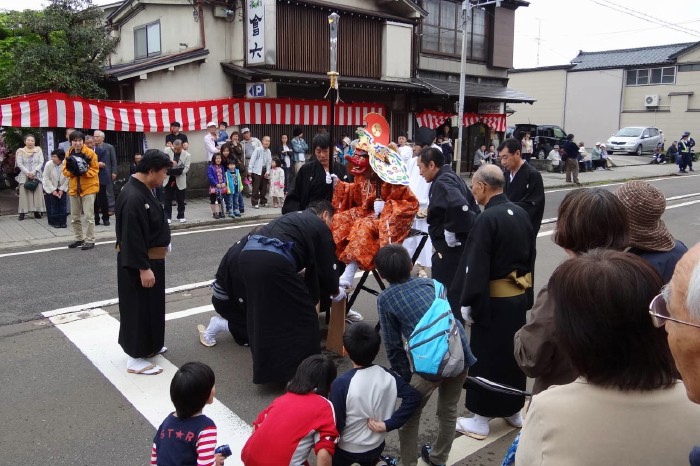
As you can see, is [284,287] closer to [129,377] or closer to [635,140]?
[129,377]

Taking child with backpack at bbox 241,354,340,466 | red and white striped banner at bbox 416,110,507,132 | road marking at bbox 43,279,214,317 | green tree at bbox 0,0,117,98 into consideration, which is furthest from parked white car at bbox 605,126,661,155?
child with backpack at bbox 241,354,340,466

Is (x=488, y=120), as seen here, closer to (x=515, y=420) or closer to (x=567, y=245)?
(x=515, y=420)

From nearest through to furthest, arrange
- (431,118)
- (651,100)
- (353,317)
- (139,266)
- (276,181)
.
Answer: (139,266) → (353,317) → (276,181) → (431,118) → (651,100)

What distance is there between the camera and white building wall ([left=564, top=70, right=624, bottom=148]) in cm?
3562

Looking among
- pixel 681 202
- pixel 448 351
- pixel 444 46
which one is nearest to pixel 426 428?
pixel 448 351

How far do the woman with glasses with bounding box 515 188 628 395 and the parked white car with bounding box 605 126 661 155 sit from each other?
3233 cm

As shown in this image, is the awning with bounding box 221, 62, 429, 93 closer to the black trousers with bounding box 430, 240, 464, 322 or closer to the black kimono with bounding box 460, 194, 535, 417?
the black trousers with bounding box 430, 240, 464, 322

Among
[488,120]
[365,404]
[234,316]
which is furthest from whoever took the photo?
[488,120]

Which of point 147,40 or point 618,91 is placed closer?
point 147,40

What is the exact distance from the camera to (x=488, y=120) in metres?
22.6

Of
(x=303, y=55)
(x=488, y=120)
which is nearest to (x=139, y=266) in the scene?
(x=303, y=55)

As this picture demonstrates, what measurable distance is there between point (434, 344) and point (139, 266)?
2678mm

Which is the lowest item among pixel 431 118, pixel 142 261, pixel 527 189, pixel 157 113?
pixel 142 261

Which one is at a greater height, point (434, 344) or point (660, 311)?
point (660, 311)
